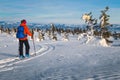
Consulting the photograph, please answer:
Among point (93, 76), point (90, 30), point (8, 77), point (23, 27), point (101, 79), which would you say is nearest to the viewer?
point (101, 79)

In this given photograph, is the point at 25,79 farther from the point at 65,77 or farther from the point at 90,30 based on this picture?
the point at 90,30

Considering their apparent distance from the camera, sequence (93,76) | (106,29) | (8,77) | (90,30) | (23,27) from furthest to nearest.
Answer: (90,30) < (106,29) < (23,27) < (8,77) < (93,76)

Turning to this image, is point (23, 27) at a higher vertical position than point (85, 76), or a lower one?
higher

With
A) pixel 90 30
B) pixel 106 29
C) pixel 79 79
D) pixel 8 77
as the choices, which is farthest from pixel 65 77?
pixel 90 30

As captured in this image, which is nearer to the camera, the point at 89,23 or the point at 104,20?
the point at 104,20

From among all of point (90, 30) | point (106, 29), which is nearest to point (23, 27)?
point (106, 29)

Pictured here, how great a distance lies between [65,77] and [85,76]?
583mm

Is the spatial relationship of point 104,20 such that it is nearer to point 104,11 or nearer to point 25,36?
point 104,11

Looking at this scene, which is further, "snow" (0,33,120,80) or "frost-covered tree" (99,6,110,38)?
"frost-covered tree" (99,6,110,38)

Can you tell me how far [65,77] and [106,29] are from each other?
3364 cm

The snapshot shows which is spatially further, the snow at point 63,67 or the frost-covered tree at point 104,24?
the frost-covered tree at point 104,24

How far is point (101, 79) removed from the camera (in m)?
6.39

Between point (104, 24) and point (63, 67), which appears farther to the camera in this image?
point (104, 24)

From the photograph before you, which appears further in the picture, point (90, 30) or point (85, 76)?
point (90, 30)
